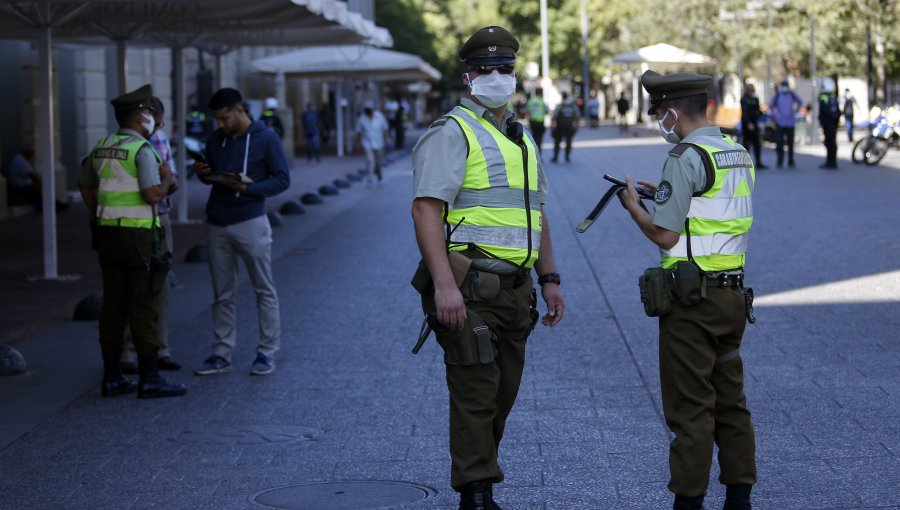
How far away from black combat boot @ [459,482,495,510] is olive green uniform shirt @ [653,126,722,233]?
1.08 meters

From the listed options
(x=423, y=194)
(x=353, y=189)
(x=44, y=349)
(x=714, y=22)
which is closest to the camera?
(x=423, y=194)

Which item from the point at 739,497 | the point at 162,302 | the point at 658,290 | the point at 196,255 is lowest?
the point at 196,255

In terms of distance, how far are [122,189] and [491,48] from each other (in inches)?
141

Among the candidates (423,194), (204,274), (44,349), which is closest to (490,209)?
(423,194)

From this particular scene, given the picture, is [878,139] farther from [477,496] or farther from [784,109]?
[477,496]

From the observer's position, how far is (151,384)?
7.86 m

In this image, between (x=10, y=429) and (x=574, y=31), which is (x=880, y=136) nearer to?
(x=10, y=429)

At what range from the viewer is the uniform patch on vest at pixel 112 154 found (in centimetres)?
787

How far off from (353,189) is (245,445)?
62.5ft

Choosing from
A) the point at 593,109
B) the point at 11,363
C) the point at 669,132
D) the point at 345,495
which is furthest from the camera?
the point at 593,109

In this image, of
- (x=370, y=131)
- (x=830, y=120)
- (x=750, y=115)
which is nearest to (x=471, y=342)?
(x=370, y=131)

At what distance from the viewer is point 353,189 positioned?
1009 inches

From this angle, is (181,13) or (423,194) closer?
(423,194)

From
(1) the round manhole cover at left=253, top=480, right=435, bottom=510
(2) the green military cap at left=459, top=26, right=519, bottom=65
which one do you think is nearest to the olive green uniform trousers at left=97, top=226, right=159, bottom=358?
(1) the round manhole cover at left=253, top=480, right=435, bottom=510
